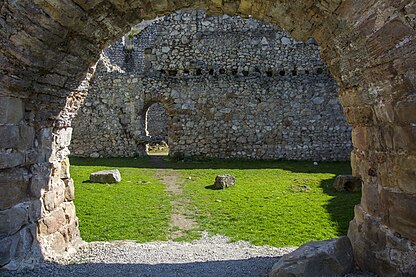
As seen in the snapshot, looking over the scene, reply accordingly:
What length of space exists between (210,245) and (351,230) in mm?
2217

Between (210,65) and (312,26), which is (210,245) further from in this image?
(210,65)

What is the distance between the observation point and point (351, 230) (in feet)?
14.4

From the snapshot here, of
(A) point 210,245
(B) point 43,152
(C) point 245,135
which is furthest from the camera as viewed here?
(C) point 245,135

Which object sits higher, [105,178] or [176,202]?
[105,178]

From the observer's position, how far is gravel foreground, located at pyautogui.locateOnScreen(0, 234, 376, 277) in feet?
14.3

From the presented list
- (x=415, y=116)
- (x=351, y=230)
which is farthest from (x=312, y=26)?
(x=351, y=230)

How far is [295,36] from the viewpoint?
166 inches

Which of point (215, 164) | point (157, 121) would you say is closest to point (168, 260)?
point (215, 164)

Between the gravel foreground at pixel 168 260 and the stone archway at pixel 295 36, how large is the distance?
0.41 meters

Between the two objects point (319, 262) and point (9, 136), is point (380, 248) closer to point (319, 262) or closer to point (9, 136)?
point (319, 262)

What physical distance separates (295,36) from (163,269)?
10.1 ft

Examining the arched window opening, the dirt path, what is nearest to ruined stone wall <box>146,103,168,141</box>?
the arched window opening

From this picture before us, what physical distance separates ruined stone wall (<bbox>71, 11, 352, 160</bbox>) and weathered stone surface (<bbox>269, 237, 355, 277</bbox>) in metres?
11.9

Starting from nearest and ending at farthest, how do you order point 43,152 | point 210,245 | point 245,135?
point 43,152
point 210,245
point 245,135
